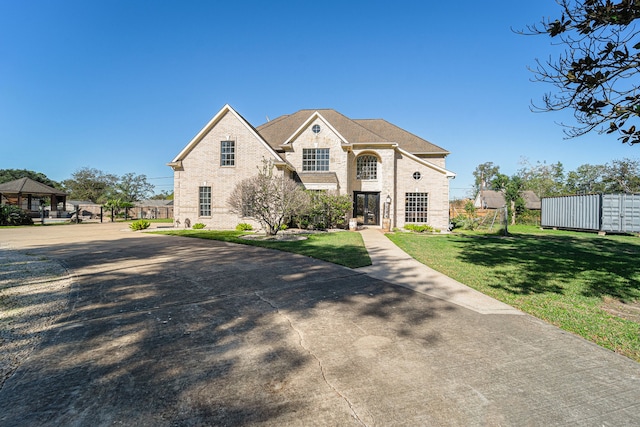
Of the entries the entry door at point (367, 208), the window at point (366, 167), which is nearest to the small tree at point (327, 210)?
the entry door at point (367, 208)

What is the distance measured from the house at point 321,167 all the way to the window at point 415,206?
0.22ft

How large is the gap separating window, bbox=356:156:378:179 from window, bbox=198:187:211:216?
1055 cm

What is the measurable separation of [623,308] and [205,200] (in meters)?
19.3

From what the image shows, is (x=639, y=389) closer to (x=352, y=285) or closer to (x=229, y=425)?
(x=229, y=425)

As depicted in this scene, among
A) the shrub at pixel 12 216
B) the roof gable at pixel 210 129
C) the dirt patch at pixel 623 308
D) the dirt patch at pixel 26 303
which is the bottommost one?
the dirt patch at pixel 623 308

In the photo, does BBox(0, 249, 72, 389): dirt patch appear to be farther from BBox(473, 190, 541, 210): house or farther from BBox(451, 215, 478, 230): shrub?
BBox(473, 190, 541, 210): house

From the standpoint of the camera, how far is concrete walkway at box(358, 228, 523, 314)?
187 inches

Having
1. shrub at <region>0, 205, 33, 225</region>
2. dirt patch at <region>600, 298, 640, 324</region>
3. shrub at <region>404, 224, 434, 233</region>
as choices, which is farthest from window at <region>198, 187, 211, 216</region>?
dirt patch at <region>600, 298, 640, 324</region>

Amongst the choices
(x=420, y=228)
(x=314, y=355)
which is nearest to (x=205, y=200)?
(x=420, y=228)

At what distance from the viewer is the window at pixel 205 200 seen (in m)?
19.2

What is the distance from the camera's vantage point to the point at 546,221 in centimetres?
2434

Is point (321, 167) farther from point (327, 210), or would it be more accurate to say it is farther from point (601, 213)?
point (601, 213)

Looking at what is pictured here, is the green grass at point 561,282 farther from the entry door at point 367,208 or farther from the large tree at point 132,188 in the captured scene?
the large tree at point 132,188

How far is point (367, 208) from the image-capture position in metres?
21.9
